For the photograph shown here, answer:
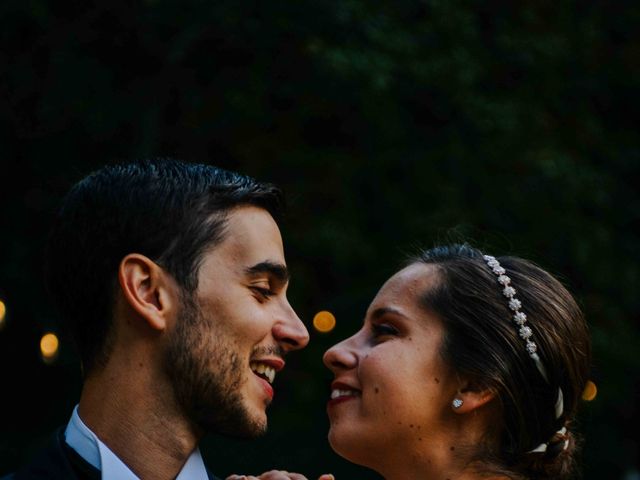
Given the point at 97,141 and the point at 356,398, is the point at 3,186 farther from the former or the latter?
the point at 356,398

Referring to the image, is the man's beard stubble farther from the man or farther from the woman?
the woman

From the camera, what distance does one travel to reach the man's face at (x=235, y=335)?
3.27 m

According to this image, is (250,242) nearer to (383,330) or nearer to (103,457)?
(383,330)

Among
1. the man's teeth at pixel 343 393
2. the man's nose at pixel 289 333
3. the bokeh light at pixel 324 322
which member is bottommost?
the bokeh light at pixel 324 322

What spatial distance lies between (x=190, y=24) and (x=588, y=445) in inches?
176

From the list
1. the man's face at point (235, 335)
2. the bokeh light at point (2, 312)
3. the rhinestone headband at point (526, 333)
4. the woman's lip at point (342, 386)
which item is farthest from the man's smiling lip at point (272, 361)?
the bokeh light at point (2, 312)

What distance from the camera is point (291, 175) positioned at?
7859 mm

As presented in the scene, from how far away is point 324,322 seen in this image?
7.59m

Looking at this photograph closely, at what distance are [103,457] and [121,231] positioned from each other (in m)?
0.67

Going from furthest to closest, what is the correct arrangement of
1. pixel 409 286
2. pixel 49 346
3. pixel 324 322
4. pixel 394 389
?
pixel 324 322, pixel 49 346, pixel 409 286, pixel 394 389

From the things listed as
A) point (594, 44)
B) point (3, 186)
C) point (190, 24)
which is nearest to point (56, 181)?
point (3, 186)

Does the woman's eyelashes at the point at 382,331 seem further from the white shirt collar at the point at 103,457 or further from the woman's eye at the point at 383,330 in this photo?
the white shirt collar at the point at 103,457

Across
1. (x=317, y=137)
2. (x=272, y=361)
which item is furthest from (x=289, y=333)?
(x=317, y=137)

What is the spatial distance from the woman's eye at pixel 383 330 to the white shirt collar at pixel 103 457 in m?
0.78
